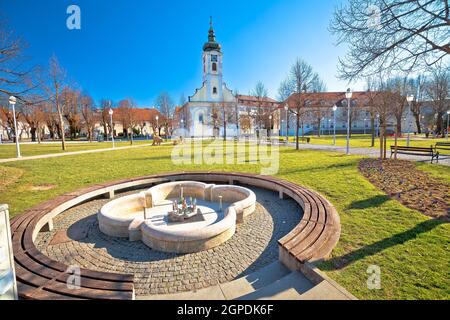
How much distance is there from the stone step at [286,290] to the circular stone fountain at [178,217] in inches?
70.1

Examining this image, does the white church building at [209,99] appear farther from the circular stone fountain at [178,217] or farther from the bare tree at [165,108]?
the circular stone fountain at [178,217]

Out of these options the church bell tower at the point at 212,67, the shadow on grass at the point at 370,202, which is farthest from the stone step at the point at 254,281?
the church bell tower at the point at 212,67

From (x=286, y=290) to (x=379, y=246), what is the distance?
2148 millimetres

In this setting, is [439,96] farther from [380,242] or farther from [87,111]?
[87,111]

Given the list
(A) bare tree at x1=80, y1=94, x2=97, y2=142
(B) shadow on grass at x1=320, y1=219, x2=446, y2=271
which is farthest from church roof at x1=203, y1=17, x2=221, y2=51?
(B) shadow on grass at x1=320, y1=219, x2=446, y2=271

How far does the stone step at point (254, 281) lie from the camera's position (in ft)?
10.4

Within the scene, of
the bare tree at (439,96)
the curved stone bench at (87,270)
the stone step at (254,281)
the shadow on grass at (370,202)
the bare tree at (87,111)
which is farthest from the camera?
the bare tree at (87,111)

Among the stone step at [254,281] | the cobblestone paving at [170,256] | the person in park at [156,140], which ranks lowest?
the cobblestone paving at [170,256]

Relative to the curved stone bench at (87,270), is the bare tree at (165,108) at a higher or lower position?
higher

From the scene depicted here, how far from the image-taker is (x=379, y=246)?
12.8 ft

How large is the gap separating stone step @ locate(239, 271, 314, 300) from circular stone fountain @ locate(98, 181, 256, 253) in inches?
70.1

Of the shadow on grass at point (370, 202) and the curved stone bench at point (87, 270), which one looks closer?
the curved stone bench at point (87, 270)

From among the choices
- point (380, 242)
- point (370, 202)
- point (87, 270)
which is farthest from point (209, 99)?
point (87, 270)
